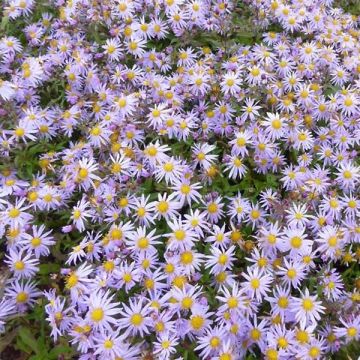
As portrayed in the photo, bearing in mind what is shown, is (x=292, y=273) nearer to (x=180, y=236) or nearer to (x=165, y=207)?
(x=180, y=236)

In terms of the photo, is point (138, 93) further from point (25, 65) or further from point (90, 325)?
point (90, 325)

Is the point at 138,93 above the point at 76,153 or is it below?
above

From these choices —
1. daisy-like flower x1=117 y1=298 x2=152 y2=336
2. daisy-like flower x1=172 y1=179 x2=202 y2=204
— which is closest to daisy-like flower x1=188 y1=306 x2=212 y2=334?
daisy-like flower x1=117 y1=298 x2=152 y2=336

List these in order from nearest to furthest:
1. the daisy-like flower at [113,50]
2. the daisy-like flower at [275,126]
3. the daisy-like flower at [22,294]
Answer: the daisy-like flower at [22,294] → the daisy-like flower at [275,126] → the daisy-like flower at [113,50]

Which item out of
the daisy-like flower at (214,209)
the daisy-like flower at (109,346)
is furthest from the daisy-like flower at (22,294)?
the daisy-like flower at (214,209)

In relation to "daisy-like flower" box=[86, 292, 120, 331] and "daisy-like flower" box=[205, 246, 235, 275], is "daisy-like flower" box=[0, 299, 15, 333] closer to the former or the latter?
"daisy-like flower" box=[86, 292, 120, 331]

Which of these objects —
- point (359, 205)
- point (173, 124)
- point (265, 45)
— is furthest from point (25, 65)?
point (359, 205)

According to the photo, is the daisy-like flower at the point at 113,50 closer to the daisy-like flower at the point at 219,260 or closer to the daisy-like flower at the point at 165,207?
the daisy-like flower at the point at 165,207
